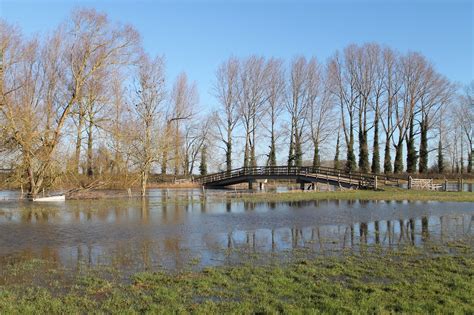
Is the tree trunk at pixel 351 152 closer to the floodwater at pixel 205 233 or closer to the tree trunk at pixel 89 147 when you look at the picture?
the tree trunk at pixel 89 147

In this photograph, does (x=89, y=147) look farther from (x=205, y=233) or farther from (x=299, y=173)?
(x=205, y=233)

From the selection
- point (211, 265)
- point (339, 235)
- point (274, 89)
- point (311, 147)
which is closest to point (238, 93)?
point (274, 89)

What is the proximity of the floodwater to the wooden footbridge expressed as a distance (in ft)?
62.9

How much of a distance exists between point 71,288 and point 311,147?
57.0 m

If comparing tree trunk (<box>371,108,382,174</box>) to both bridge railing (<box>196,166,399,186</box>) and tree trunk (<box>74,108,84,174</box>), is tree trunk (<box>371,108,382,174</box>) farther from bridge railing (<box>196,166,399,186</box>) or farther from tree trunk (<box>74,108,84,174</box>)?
tree trunk (<box>74,108,84,174</box>)

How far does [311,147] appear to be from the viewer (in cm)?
6309

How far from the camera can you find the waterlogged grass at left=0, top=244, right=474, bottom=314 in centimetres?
662

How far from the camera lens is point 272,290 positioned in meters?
7.54

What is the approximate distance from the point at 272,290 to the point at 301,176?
38.7m

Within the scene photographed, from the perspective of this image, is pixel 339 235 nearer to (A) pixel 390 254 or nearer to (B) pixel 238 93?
(A) pixel 390 254

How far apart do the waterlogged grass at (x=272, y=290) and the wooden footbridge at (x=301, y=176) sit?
3244cm

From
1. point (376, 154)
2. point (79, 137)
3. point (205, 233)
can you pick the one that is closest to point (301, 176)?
point (79, 137)

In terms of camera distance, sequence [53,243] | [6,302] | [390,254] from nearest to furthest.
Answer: [6,302] → [390,254] → [53,243]

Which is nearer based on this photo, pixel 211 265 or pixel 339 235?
pixel 211 265
